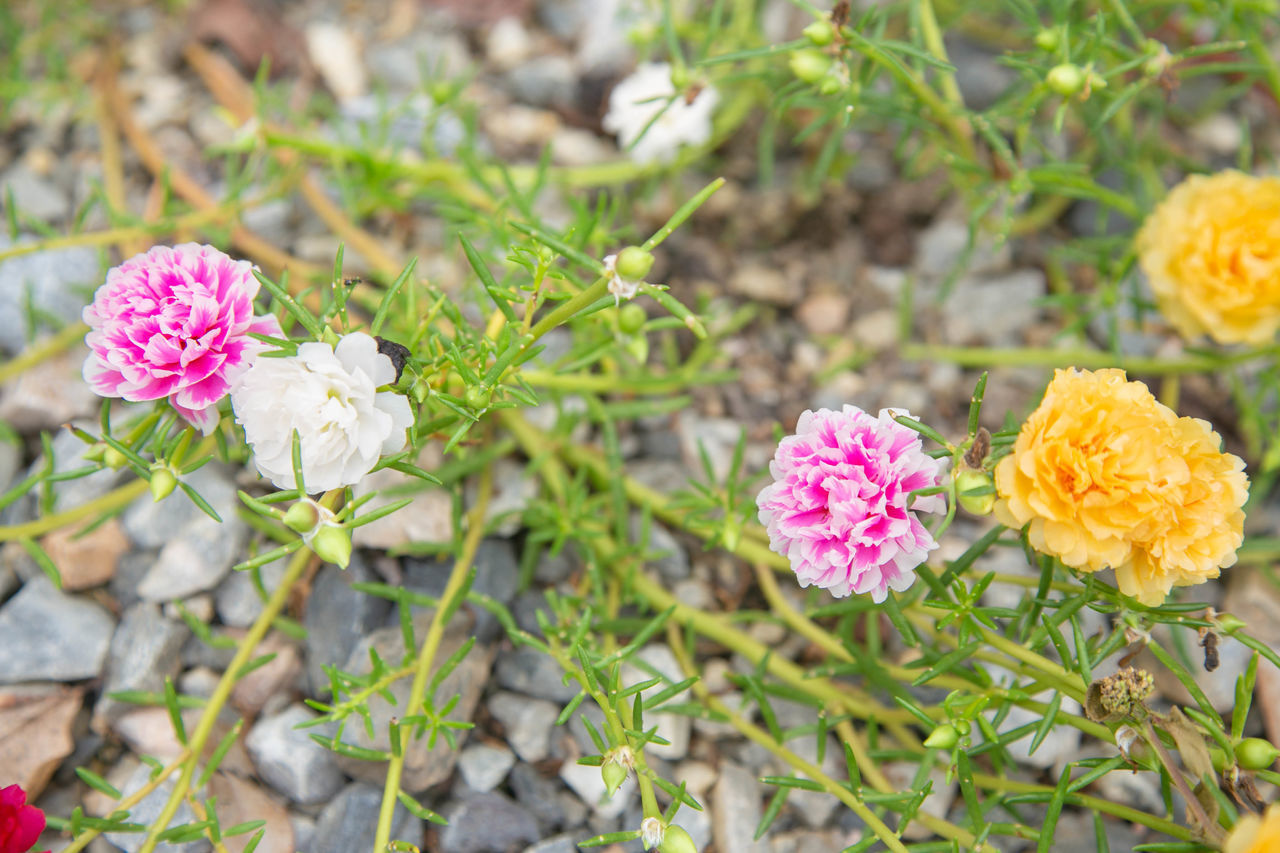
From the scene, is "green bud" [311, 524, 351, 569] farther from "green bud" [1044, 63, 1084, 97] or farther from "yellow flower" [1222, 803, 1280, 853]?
"green bud" [1044, 63, 1084, 97]

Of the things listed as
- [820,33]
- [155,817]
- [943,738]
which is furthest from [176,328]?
[943,738]

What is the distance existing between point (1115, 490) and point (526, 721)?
1300 millimetres

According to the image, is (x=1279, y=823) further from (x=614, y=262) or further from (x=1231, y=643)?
(x=614, y=262)

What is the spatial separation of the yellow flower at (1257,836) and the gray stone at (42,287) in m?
2.71

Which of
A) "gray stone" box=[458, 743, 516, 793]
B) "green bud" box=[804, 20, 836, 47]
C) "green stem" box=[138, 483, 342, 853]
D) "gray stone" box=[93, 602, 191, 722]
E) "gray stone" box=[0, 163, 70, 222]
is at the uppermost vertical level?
"green bud" box=[804, 20, 836, 47]

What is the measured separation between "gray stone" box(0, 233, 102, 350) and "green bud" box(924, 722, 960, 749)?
2302mm

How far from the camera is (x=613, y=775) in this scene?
1.44 m

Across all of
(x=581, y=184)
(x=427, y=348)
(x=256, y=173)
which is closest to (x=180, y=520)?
(x=427, y=348)

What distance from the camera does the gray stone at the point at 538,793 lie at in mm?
1945

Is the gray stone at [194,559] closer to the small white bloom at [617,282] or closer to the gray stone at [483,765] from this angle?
the gray stone at [483,765]

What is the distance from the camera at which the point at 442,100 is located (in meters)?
2.45

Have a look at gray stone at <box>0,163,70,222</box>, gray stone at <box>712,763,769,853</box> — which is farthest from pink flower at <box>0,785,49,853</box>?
gray stone at <box>0,163,70,222</box>

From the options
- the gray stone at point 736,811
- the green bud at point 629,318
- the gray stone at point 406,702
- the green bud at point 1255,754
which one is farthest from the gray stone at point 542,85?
the green bud at point 1255,754

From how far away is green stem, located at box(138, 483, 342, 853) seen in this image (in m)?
1.64
